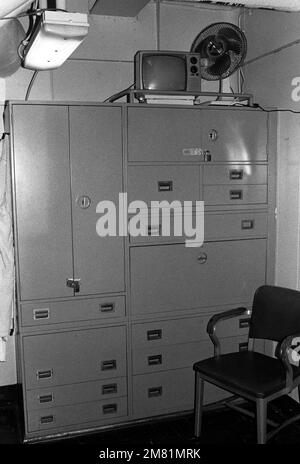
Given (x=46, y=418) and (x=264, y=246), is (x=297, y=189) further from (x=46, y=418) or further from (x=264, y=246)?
(x=46, y=418)

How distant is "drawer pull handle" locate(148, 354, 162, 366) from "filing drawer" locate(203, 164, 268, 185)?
1.18 meters

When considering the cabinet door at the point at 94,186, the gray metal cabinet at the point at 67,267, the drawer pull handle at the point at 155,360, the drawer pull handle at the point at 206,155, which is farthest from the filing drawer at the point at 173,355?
the drawer pull handle at the point at 206,155

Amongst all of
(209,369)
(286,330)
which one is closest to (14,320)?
(209,369)

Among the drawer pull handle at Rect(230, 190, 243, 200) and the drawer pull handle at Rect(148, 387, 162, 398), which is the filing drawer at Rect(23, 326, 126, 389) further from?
the drawer pull handle at Rect(230, 190, 243, 200)

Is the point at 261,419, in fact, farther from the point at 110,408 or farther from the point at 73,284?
Result: the point at 73,284

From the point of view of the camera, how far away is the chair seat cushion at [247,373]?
2416 mm

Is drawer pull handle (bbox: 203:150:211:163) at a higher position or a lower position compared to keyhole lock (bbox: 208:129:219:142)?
lower

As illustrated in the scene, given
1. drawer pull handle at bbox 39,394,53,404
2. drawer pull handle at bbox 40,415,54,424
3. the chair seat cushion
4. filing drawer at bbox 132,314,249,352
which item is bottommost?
drawer pull handle at bbox 40,415,54,424

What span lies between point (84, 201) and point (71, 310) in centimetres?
67

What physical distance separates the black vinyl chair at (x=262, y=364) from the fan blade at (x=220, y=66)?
157 cm

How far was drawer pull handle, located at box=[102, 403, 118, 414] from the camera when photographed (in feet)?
9.75

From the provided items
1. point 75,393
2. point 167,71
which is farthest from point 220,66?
point 75,393

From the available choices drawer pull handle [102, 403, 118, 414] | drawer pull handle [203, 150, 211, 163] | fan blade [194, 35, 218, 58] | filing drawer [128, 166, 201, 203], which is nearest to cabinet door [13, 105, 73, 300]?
filing drawer [128, 166, 201, 203]

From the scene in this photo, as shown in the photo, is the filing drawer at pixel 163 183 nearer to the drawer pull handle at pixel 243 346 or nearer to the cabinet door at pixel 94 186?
the cabinet door at pixel 94 186
